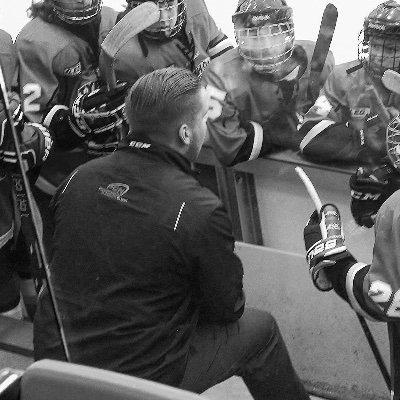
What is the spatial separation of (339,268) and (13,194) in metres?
1.05

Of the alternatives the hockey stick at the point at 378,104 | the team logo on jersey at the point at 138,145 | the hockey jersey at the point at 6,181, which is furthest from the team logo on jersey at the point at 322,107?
the hockey jersey at the point at 6,181

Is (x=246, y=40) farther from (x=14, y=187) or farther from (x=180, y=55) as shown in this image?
(x=14, y=187)

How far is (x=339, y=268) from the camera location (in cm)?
183

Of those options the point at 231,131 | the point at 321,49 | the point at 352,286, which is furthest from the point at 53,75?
the point at 352,286

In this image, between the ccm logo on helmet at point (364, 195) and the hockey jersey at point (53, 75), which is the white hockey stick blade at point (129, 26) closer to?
the hockey jersey at point (53, 75)

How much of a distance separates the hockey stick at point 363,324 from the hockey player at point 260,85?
0.13m

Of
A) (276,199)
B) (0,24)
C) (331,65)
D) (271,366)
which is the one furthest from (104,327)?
(0,24)

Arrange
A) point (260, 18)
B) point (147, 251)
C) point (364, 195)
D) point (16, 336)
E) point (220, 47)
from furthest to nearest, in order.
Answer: point (16, 336), point (220, 47), point (260, 18), point (364, 195), point (147, 251)

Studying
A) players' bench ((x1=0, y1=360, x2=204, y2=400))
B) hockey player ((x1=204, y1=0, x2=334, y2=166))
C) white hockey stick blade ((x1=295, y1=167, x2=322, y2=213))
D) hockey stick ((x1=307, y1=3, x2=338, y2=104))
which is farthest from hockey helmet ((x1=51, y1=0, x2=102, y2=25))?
players' bench ((x1=0, y1=360, x2=204, y2=400))

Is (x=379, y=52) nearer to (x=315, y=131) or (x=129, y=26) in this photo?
(x=315, y=131)

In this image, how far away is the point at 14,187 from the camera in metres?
2.48

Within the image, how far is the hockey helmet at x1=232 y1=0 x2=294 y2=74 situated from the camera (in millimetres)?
2129

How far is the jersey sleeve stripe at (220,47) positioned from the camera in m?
2.39

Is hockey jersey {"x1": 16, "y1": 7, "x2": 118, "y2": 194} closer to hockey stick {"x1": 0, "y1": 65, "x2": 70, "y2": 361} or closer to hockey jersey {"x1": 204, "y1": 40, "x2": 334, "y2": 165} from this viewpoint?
hockey jersey {"x1": 204, "y1": 40, "x2": 334, "y2": 165}
